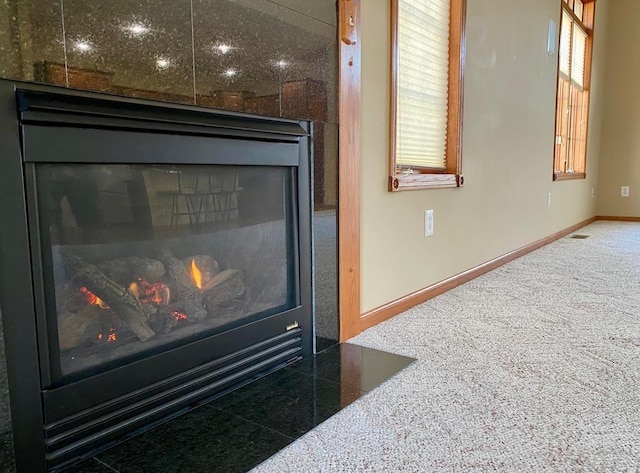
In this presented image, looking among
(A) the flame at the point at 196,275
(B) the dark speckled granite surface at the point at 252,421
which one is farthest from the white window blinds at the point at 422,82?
(A) the flame at the point at 196,275

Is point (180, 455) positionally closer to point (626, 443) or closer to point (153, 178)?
point (153, 178)

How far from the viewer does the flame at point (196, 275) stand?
1266 mm

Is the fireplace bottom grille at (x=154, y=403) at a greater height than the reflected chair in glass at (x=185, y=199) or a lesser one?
lesser

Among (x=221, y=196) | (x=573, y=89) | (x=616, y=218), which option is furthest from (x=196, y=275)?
(x=616, y=218)

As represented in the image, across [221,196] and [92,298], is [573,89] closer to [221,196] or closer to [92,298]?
[221,196]

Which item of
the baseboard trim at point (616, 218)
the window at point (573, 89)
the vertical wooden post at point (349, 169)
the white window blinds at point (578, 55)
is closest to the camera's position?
the vertical wooden post at point (349, 169)

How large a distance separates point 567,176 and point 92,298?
4.53 meters

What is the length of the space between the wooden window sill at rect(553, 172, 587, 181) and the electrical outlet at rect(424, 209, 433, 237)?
7.77ft

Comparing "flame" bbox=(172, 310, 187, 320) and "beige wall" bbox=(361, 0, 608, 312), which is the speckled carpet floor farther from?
"flame" bbox=(172, 310, 187, 320)

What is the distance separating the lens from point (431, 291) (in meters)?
2.37

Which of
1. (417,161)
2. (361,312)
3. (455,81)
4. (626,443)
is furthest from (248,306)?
(455,81)

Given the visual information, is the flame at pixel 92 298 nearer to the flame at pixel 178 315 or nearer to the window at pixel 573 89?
the flame at pixel 178 315

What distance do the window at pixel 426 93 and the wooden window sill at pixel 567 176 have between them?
6.97 ft

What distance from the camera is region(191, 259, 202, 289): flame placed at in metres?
1.27
